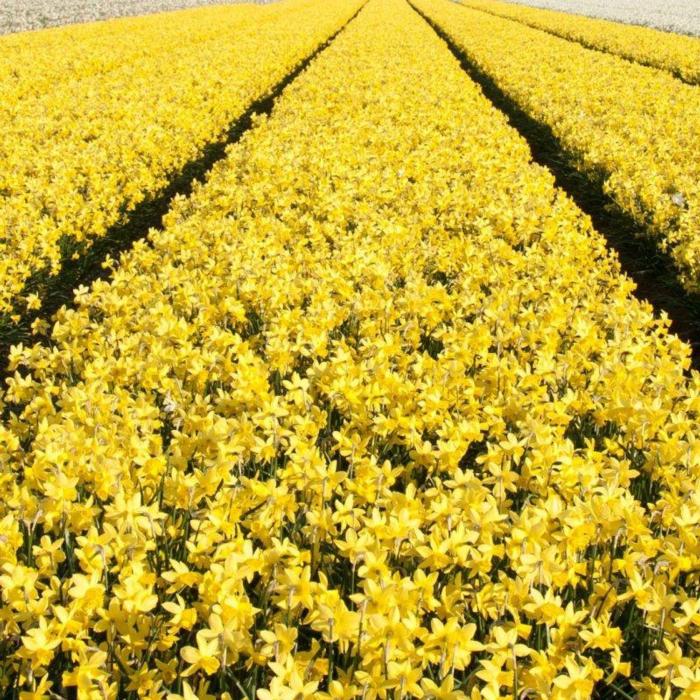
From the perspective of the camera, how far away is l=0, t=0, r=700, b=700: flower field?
2094 millimetres

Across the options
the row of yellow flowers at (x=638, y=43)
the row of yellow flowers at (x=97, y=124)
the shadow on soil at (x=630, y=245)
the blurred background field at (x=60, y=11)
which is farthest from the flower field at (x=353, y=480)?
the blurred background field at (x=60, y=11)

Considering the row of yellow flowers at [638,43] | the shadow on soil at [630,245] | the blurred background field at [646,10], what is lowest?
the shadow on soil at [630,245]

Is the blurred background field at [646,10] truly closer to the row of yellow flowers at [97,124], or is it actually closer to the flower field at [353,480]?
the row of yellow flowers at [97,124]

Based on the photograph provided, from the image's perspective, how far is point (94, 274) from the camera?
29.6 feet

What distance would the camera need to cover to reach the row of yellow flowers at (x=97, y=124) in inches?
308

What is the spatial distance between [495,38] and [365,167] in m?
22.8

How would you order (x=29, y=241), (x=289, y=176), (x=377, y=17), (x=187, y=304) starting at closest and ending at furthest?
(x=187, y=304)
(x=29, y=241)
(x=289, y=176)
(x=377, y=17)

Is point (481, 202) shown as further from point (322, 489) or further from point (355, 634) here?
point (355, 634)

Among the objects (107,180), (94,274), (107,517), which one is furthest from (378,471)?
(107,180)

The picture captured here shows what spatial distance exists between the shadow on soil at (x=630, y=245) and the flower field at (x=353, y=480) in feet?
4.40

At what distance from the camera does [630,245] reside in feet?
32.4

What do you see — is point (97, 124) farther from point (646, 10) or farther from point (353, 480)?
point (646, 10)

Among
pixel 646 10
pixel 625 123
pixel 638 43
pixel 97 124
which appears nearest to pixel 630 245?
pixel 625 123

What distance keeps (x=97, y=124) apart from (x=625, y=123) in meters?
9.90
